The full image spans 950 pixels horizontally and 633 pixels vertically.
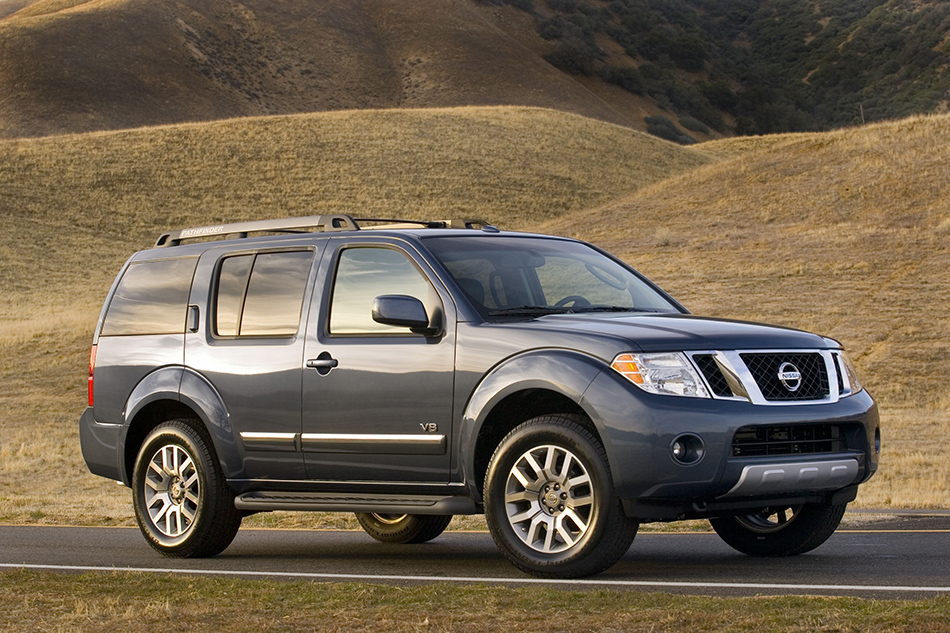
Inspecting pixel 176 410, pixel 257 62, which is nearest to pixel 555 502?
pixel 176 410

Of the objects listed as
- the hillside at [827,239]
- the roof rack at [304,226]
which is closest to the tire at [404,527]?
the roof rack at [304,226]

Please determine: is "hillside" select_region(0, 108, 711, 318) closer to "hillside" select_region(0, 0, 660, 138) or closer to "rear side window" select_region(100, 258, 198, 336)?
"rear side window" select_region(100, 258, 198, 336)

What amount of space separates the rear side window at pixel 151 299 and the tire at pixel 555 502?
3.18 meters

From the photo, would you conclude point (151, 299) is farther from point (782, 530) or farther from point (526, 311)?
point (782, 530)

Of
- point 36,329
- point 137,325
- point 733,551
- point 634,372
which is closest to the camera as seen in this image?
point 634,372

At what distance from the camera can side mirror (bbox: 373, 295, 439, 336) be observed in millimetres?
7996

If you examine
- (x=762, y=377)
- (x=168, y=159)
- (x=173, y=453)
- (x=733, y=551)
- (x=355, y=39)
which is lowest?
(x=733, y=551)

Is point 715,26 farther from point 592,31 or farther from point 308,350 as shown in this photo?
point 308,350

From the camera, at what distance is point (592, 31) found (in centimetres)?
14700

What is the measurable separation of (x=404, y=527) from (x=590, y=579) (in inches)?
122

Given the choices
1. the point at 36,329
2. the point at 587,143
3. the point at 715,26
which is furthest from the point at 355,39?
the point at 36,329

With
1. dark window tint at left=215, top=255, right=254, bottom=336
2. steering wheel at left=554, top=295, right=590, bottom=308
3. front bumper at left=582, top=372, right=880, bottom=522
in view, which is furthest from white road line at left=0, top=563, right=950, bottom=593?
steering wheel at left=554, top=295, right=590, bottom=308

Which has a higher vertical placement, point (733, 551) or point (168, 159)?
point (168, 159)

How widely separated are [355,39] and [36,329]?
105100 mm
